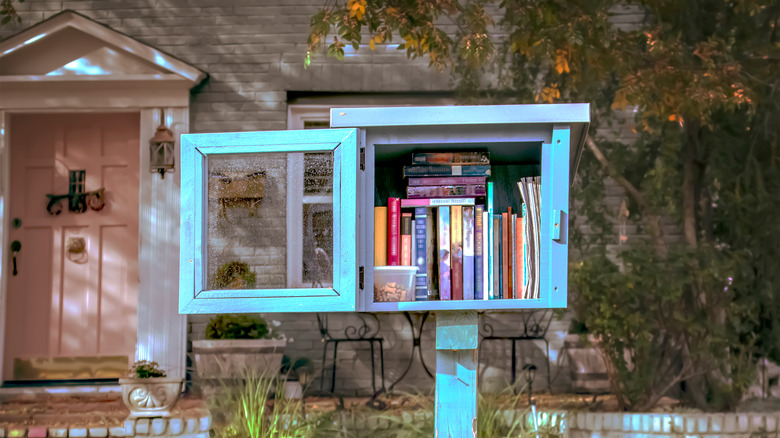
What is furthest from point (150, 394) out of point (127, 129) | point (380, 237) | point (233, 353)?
point (380, 237)

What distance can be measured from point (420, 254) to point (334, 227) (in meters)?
0.26

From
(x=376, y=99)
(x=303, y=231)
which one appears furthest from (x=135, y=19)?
(x=303, y=231)

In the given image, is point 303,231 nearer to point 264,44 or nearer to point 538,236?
point 538,236

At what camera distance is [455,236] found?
2066mm

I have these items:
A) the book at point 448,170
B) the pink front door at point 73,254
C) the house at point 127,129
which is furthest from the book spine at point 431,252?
the pink front door at point 73,254

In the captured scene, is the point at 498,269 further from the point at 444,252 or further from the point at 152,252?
the point at 152,252

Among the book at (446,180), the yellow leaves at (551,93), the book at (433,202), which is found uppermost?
the yellow leaves at (551,93)

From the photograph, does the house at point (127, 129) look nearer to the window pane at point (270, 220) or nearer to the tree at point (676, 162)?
the tree at point (676, 162)

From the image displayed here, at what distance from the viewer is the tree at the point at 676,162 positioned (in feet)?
16.6

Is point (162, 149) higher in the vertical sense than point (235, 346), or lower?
higher

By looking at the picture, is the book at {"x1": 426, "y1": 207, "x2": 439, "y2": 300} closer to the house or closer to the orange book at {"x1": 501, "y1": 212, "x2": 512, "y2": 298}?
the orange book at {"x1": 501, "y1": 212, "x2": 512, "y2": 298}

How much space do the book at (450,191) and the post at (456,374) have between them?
323 millimetres

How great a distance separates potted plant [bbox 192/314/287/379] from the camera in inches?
210

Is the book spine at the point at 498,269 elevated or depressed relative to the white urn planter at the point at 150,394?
elevated
